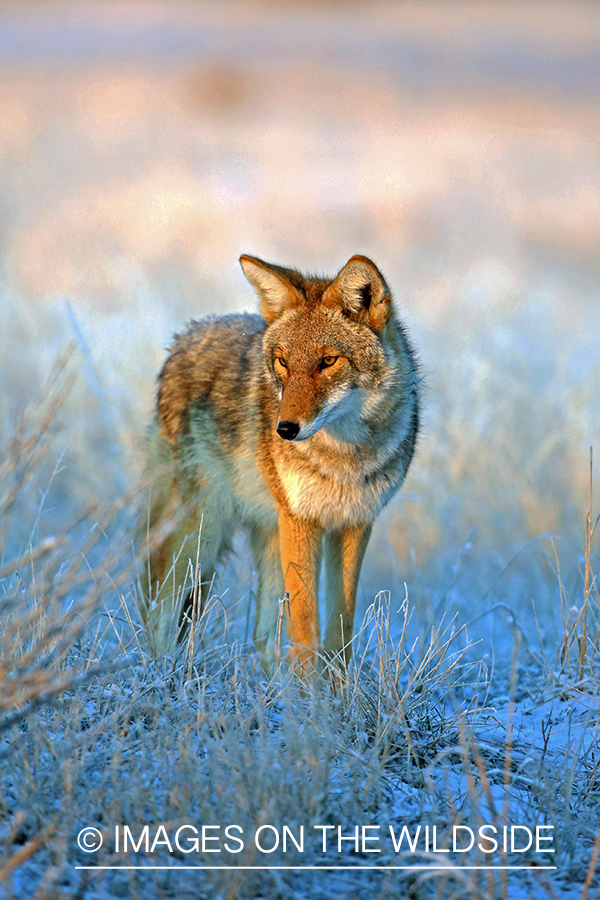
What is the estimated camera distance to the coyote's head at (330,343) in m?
3.94

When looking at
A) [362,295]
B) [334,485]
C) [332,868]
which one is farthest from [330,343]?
[332,868]

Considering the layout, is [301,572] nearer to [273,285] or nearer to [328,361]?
[328,361]

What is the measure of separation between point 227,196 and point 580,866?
14.7 m

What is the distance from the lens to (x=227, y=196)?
52.5ft

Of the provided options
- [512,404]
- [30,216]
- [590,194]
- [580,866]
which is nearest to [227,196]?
[30,216]

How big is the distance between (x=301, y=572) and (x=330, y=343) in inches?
45.6

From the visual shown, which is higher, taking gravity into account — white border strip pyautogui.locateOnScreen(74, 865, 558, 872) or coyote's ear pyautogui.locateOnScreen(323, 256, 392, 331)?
coyote's ear pyautogui.locateOnScreen(323, 256, 392, 331)

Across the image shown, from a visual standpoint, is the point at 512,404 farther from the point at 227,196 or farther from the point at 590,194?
the point at 590,194

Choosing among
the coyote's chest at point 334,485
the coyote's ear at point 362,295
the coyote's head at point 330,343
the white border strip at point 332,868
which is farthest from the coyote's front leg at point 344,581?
the white border strip at point 332,868

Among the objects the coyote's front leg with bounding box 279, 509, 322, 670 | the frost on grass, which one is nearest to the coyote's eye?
the coyote's front leg with bounding box 279, 509, 322, 670

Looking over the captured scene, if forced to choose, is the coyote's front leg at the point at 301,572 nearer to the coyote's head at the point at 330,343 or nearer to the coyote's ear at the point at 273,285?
the coyote's head at the point at 330,343

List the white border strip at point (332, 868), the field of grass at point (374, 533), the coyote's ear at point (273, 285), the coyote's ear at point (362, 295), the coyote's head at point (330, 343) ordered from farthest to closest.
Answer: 1. the coyote's ear at point (273, 285)
2. the coyote's ear at point (362, 295)
3. the coyote's head at point (330, 343)
4. the field of grass at point (374, 533)
5. the white border strip at point (332, 868)

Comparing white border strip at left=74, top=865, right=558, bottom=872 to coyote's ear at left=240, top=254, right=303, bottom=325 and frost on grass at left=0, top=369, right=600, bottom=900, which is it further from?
coyote's ear at left=240, top=254, right=303, bottom=325

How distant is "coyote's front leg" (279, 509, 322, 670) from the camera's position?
14.3 feet
